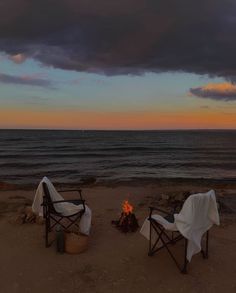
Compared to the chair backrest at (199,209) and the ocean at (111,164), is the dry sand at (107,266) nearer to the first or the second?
the chair backrest at (199,209)

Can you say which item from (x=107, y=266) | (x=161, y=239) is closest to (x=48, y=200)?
(x=107, y=266)

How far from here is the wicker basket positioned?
224 inches

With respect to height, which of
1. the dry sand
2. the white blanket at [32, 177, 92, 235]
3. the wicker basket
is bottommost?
the dry sand

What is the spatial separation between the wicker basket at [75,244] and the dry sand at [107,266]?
110 millimetres

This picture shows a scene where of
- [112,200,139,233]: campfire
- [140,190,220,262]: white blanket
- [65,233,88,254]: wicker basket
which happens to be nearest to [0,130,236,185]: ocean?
[112,200,139,233]: campfire

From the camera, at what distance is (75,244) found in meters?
5.70

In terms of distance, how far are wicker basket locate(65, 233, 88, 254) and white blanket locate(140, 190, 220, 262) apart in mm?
1555

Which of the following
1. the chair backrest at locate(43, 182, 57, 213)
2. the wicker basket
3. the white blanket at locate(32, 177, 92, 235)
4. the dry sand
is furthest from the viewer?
the white blanket at locate(32, 177, 92, 235)

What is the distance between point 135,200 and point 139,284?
226 inches

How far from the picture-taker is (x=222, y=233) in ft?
22.6

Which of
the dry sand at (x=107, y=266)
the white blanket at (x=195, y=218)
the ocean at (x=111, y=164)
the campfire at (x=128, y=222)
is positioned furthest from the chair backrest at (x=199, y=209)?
the ocean at (x=111, y=164)

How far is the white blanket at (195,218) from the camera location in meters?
4.88

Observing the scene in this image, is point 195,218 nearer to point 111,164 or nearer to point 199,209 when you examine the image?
point 199,209

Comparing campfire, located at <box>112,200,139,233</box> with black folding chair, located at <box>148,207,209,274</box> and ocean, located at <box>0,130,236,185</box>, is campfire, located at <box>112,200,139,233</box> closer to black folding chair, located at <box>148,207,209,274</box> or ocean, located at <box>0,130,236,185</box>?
black folding chair, located at <box>148,207,209,274</box>
